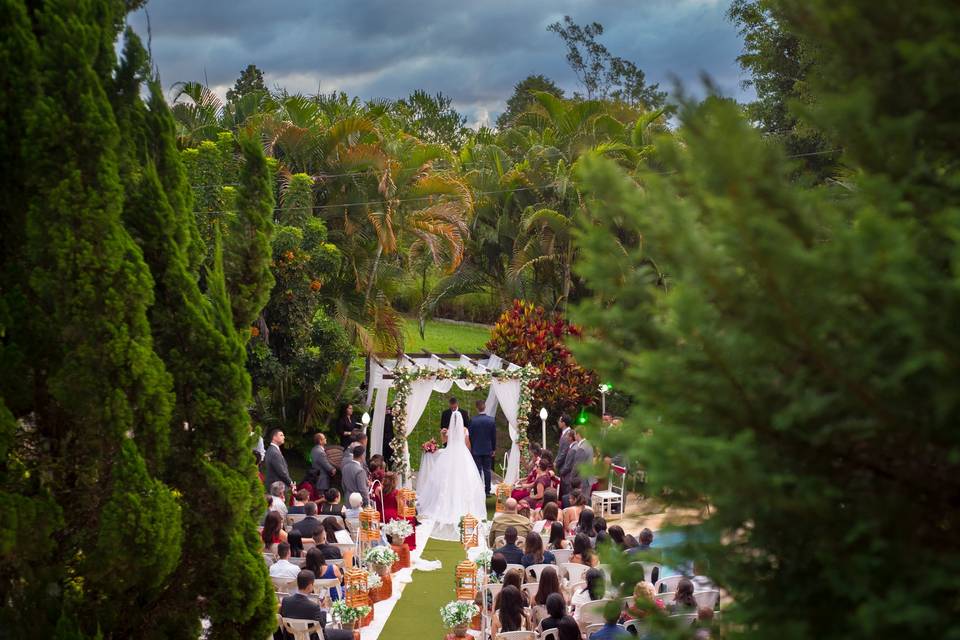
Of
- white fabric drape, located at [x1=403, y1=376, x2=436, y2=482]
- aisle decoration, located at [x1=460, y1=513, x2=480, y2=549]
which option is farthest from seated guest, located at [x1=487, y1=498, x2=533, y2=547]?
white fabric drape, located at [x1=403, y1=376, x2=436, y2=482]

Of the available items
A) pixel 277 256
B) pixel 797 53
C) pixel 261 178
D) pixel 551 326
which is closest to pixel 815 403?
pixel 261 178

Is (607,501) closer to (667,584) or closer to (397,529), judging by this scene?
(397,529)

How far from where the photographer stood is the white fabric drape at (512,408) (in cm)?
1864

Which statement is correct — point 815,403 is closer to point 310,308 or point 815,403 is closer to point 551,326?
point 310,308

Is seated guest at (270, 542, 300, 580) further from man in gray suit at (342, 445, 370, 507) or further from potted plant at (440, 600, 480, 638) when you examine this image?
man in gray suit at (342, 445, 370, 507)

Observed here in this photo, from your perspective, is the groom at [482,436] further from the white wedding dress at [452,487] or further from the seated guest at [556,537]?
the seated guest at [556,537]

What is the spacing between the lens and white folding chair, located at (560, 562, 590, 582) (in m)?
10.7

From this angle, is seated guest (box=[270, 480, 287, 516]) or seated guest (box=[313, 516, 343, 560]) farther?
seated guest (box=[270, 480, 287, 516])

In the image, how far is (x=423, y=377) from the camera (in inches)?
715

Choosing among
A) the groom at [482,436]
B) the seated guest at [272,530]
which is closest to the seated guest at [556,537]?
the seated guest at [272,530]

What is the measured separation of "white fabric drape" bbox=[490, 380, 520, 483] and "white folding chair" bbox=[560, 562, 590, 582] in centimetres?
777

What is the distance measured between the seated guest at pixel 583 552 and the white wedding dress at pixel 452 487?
542cm

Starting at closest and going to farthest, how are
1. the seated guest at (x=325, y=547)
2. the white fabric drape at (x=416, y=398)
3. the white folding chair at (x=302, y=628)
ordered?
1. the white folding chair at (x=302, y=628)
2. the seated guest at (x=325, y=547)
3. the white fabric drape at (x=416, y=398)

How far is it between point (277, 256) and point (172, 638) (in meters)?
13.0
